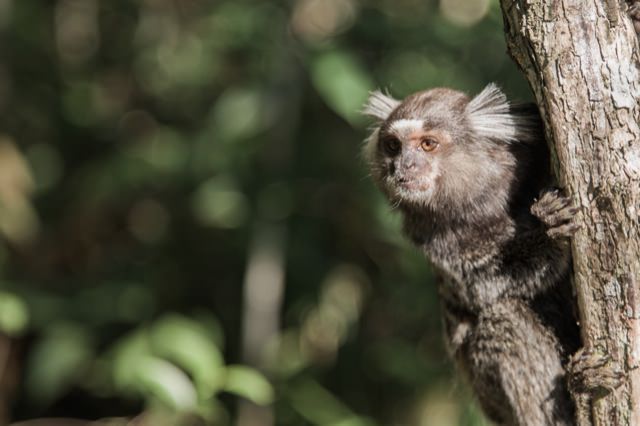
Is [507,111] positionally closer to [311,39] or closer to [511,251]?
[511,251]

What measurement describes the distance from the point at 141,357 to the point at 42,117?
3.31 m

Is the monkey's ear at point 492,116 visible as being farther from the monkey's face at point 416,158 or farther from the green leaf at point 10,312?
the green leaf at point 10,312

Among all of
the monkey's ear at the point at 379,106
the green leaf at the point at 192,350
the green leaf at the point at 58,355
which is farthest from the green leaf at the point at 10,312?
the monkey's ear at the point at 379,106

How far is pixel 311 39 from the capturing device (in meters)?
4.70

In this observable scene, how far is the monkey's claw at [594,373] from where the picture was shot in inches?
102

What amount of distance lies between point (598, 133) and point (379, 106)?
1493 millimetres

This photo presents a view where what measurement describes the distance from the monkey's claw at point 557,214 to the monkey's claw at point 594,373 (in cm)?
37

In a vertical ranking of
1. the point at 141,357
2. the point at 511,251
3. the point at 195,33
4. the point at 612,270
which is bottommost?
the point at 141,357

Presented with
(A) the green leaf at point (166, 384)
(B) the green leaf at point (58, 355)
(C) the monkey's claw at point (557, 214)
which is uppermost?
(C) the monkey's claw at point (557, 214)

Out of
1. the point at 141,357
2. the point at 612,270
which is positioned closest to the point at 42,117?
the point at 141,357

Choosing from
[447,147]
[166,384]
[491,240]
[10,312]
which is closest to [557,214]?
[491,240]

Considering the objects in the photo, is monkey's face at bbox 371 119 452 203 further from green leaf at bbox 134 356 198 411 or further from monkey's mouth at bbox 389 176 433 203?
green leaf at bbox 134 356 198 411

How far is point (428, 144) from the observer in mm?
3438

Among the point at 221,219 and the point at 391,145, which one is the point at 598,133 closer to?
the point at 391,145
